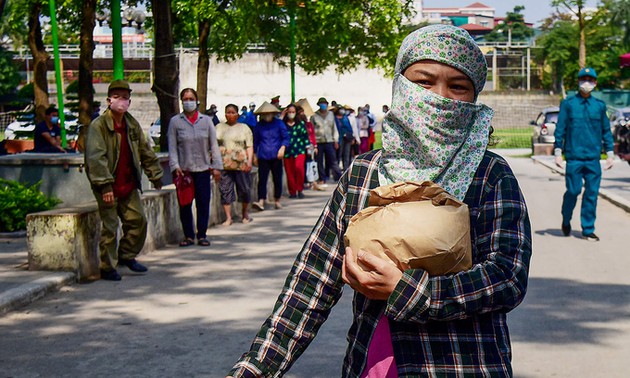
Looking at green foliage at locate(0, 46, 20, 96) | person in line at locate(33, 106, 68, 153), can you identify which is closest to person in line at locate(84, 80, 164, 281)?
person in line at locate(33, 106, 68, 153)

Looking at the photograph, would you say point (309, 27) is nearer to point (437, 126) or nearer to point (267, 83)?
point (437, 126)

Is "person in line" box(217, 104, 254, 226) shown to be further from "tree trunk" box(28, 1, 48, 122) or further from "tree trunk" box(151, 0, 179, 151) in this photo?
"tree trunk" box(28, 1, 48, 122)

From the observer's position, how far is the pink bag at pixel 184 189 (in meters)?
12.9

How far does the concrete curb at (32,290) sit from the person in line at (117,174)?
0.54 metres

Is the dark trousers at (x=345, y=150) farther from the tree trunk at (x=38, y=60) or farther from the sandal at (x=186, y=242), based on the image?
the sandal at (x=186, y=242)

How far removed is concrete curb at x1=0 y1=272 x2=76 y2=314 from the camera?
28.6ft

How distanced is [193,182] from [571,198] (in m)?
4.37

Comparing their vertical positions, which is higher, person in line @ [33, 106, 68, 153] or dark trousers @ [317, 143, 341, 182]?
person in line @ [33, 106, 68, 153]

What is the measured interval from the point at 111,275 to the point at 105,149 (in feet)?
3.79

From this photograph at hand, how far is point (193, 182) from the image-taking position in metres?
13.0

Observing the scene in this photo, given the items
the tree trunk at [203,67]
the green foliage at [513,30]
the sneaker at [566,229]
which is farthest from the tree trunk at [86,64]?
the green foliage at [513,30]

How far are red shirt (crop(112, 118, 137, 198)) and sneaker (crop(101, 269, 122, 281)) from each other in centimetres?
72

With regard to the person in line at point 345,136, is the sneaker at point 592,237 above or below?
below

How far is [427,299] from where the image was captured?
8.49 ft
